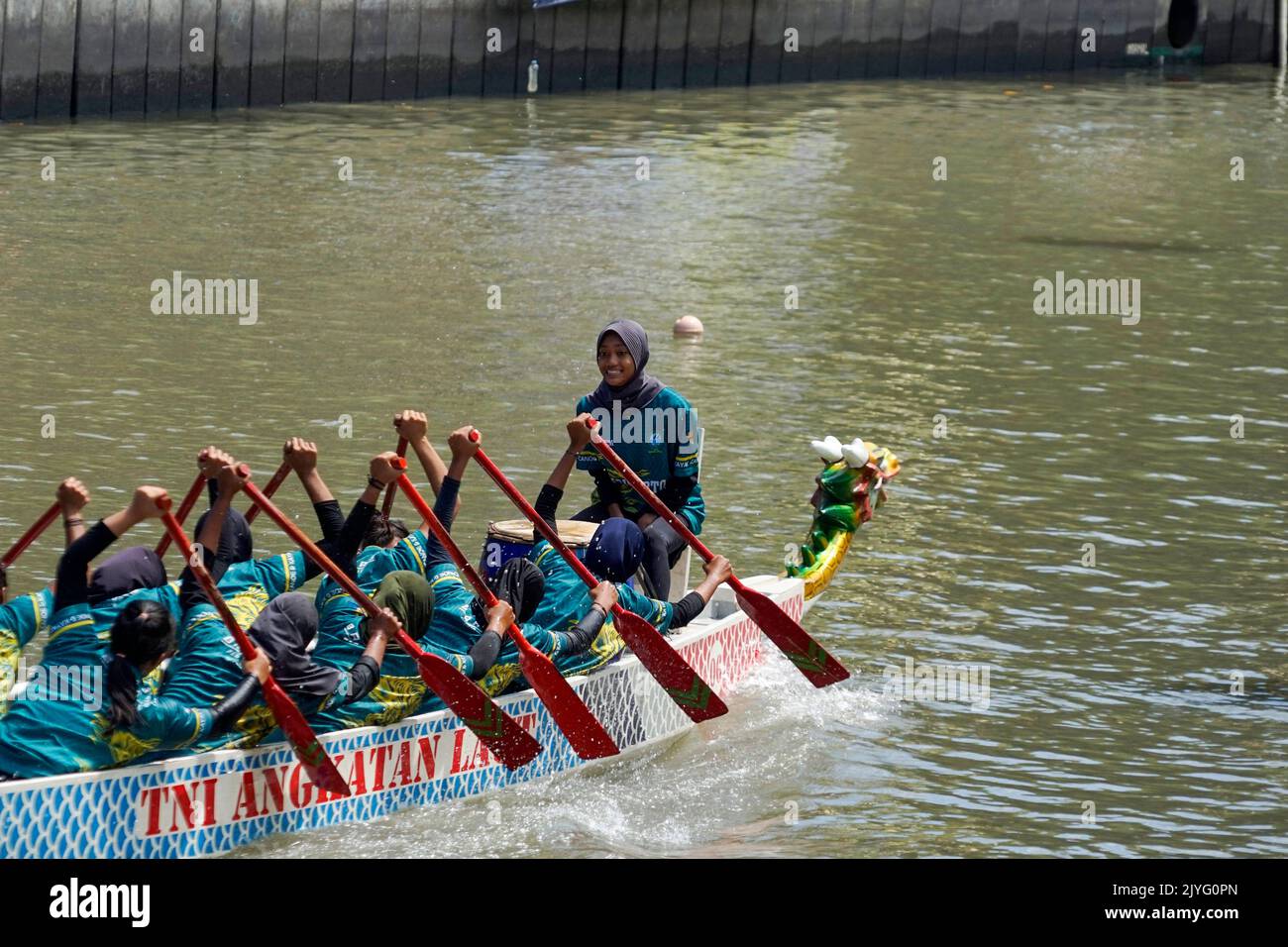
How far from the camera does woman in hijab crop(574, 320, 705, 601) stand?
11.2 m

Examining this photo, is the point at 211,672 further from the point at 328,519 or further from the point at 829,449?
the point at 829,449

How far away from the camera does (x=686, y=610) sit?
1084 cm

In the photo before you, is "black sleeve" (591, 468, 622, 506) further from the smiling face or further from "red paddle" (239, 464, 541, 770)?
"red paddle" (239, 464, 541, 770)

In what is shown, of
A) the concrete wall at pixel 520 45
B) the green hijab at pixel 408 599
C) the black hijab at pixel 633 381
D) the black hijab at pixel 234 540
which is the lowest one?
the green hijab at pixel 408 599

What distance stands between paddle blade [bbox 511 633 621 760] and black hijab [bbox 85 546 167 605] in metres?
1.82

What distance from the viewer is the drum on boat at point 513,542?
1059 centimetres

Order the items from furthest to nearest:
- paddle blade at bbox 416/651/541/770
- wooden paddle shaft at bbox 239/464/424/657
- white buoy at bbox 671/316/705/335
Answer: white buoy at bbox 671/316/705/335, paddle blade at bbox 416/651/541/770, wooden paddle shaft at bbox 239/464/424/657

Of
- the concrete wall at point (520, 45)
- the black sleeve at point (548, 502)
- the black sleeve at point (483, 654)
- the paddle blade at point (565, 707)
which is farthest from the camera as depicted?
the concrete wall at point (520, 45)

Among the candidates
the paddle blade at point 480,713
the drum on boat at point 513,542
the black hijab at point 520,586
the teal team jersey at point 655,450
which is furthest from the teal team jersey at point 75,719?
the teal team jersey at point 655,450
